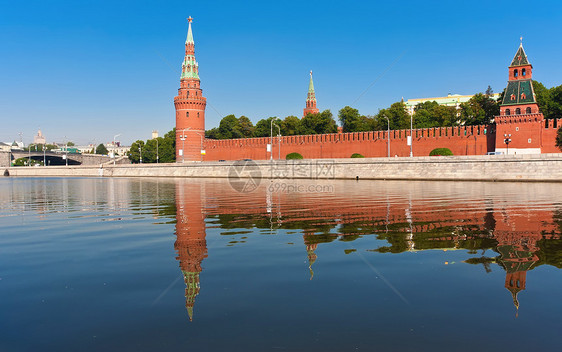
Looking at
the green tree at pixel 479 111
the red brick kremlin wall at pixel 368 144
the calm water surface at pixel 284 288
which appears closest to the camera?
the calm water surface at pixel 284 288

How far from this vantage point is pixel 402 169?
4278 centimetres

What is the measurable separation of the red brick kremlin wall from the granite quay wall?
11.8m

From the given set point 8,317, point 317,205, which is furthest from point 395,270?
point 317,205

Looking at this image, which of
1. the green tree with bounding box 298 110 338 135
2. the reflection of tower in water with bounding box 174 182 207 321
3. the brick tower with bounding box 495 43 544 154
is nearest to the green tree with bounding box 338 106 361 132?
the green tree with bounding box 298 110 338 135

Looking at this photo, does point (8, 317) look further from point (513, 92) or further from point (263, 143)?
point (263, 143)

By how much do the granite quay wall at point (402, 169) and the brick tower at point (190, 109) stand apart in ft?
41.5

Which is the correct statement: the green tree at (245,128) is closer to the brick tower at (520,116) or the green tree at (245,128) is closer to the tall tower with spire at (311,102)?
the tall tower with spire at (311,102)

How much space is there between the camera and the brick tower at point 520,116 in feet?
152

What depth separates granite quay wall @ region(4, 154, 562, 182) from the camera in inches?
1467

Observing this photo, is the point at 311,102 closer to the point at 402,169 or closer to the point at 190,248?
the point at 402,169

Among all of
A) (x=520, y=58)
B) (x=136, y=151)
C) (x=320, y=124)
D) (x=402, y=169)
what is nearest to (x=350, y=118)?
(x=320, y=124)

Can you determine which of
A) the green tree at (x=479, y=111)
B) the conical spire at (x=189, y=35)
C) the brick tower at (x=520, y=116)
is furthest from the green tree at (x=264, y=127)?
the brick tower at (x=520, y=116)

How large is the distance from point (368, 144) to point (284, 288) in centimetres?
5423

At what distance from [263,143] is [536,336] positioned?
6565 centimetres
